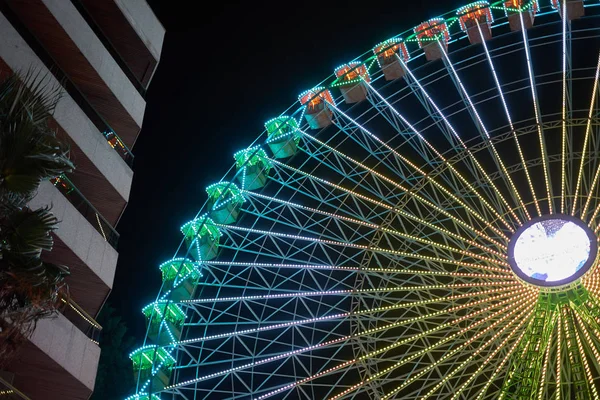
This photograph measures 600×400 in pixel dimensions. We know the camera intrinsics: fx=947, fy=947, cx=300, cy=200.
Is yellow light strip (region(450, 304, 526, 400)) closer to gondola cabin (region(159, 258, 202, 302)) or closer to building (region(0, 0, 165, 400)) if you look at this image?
gondola cabin (region(159, 258, 202, 302))

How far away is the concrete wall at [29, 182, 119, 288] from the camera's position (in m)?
22.3

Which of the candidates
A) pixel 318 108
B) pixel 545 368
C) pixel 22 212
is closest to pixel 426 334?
pixel 545 368

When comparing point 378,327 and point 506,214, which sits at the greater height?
point 506,214

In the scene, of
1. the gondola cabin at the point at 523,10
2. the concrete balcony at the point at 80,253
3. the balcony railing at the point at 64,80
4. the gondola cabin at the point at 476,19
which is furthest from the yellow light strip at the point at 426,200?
the concrete balcony at the point at 80,253

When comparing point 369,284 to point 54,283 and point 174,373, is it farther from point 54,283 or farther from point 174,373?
point 54,283

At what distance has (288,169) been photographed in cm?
2794

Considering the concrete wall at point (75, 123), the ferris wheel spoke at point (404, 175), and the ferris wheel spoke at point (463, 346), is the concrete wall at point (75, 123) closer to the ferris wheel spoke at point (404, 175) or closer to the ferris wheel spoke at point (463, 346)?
the ferris wheel spoke at point (404, 175)

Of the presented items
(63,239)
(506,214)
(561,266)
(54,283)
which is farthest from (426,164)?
(54,283)

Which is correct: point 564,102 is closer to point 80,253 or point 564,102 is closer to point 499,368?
point 499,368

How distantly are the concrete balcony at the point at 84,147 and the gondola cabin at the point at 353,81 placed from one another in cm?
662

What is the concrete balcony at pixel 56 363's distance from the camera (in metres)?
20.9

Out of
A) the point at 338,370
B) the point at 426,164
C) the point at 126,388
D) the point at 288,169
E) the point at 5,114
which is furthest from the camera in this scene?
the point at 126,388

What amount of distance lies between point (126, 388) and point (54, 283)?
2279 cm

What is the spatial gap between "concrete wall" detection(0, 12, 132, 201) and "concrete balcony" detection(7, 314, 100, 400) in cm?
484
